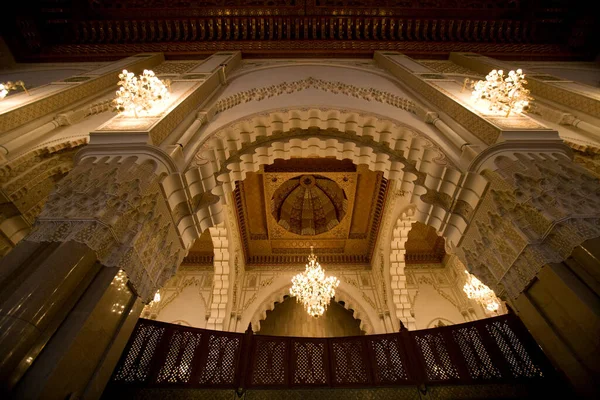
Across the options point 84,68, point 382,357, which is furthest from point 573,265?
point 84,68

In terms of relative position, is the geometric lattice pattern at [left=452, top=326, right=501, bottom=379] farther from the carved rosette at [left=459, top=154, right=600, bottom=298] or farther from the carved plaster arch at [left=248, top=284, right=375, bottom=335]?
the carved plaster arch at [left=248, top=284, right=375, bottom=335]

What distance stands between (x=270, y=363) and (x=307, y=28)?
18.8 ft

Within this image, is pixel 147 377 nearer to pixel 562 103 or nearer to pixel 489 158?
pixel 489 158

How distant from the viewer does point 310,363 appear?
2.75 metres

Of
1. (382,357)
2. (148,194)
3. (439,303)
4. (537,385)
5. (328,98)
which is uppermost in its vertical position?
(328,98)

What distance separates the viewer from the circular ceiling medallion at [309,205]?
23.8ft

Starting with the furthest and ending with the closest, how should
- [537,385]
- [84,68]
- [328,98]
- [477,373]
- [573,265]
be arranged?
[84,68]
[328,98]
[477,373]
[537,385]
[573,265]

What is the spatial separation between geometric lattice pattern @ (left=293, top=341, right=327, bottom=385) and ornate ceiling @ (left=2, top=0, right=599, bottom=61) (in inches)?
196

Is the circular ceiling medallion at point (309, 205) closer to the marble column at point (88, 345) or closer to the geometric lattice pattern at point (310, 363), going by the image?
the geometric lattice pattern at point (310, 363)

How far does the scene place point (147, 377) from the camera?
2.47 meters

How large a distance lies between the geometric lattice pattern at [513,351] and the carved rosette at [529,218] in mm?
483


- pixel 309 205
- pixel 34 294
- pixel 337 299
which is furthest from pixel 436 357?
pixel 309 205

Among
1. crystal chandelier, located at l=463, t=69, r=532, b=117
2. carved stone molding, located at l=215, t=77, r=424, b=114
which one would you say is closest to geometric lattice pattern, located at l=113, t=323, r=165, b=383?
carved stone molding, located at l=215, t=77, r=424, b=114

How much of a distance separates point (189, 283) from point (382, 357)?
5.63 m
